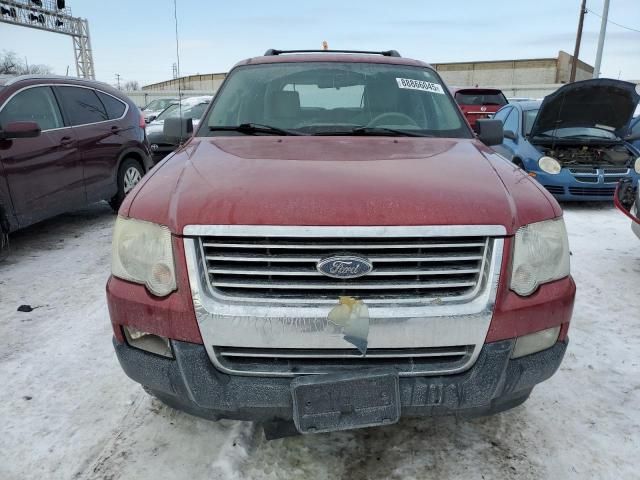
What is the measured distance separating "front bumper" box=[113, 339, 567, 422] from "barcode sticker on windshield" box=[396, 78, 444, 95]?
6.68 feet

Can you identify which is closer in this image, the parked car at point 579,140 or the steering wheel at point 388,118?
the steering wheel at point 388,118

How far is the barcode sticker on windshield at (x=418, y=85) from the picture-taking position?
10.9 ft

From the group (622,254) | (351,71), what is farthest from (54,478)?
(622,254)

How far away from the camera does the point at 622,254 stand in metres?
5.29

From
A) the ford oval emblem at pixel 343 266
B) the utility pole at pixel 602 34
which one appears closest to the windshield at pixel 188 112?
the ford oval emblem at pixel 343 266

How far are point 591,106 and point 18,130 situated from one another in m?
6.82

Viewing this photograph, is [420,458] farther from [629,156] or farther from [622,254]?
[629,156]

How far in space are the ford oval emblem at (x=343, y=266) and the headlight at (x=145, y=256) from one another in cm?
58

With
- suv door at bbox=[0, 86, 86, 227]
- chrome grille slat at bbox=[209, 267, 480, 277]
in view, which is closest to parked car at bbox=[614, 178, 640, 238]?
chrome grille slat at bbox=[209, 267, 480, 277]

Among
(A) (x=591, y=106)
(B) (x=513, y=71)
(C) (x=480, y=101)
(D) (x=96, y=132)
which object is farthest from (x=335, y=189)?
(B) (x=513, y=71)

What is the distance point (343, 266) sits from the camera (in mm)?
1764

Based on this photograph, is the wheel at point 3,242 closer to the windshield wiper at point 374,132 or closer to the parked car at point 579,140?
the windshield wiper at point 374,132

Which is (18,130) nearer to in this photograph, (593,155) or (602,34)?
(593,155)

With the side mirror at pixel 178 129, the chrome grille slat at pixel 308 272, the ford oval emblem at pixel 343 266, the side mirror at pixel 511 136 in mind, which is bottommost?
the side mirror at pixel 511 136
